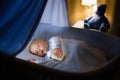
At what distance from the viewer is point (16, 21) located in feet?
4.73

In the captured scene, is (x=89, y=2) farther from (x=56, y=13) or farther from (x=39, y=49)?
(x=39, y=49)

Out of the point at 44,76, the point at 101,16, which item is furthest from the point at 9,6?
the point at 101,16

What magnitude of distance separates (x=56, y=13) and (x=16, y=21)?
798 mm

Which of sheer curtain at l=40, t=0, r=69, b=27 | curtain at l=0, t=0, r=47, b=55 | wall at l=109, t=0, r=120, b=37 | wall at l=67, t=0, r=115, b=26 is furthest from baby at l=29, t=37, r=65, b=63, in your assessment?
wall at l=109, t=0, r=120, b=37

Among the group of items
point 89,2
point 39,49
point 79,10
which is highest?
point 89,2

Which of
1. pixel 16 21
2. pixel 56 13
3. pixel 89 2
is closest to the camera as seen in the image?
pixel 16 21

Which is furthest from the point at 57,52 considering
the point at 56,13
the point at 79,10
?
the point at 79,10

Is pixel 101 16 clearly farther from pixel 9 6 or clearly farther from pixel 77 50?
pixel 9 6

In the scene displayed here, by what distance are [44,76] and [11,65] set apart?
0.24 meters

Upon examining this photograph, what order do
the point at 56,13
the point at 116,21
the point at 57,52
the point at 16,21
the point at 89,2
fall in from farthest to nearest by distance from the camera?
the point at 116,21
the point at 89,2
the point at 56,13
the point at 57,52
the point at 16,21

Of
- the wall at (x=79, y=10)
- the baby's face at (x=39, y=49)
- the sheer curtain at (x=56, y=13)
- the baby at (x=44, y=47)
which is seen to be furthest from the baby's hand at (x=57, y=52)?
the wall at (x=79, y=10)

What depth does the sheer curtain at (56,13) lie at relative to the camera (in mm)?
2111

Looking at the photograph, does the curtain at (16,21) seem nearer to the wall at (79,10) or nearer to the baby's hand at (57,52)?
the baby's hand at (57,52)

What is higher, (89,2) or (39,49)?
(89,2)
